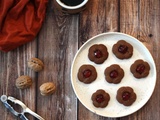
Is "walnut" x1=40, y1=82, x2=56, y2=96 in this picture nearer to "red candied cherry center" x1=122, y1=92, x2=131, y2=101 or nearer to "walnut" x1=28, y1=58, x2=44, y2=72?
→ "walnut" x1=28, y1=58, x2=44, y2=72

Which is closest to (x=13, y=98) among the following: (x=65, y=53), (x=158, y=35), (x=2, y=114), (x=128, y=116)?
(x=2, y=114)

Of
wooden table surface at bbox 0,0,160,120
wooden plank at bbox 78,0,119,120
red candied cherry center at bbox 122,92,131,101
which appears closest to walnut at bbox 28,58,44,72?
wooden table surface at bbox 0,0,160,120

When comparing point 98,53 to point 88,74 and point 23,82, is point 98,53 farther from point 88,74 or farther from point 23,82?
point 23,82

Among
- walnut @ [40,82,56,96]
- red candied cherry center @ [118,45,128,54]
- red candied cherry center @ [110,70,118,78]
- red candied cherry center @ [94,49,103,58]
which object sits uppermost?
red candied cherry center @ [118,45,128,54]

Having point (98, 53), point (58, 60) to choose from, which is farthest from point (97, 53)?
point (58, 60)

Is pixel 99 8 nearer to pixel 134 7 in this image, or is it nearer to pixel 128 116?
pixel 134 7

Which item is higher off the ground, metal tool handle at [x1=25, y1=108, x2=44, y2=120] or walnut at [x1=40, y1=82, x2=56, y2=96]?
walnut at [x1=40, y1=82, x2=56, y2=96]

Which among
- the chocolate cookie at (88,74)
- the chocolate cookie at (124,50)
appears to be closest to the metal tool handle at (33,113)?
the chocolate cookie at (88,74)
